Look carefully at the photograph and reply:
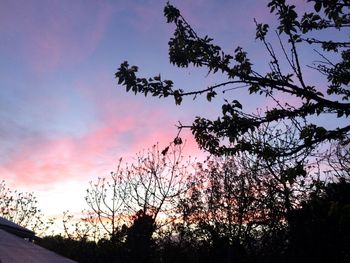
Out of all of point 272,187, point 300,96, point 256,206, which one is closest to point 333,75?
point 300,96

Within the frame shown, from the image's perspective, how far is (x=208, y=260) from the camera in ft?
66.7

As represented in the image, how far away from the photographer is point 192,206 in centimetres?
2292

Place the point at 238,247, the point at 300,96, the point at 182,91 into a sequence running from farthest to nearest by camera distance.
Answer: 1. the point at 238,247
2. the point at 182,91
3. the point at 300,96

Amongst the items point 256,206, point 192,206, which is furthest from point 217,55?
point 192,206

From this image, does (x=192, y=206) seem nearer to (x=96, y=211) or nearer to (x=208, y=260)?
(x=208, y=260)

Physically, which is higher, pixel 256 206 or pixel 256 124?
pixel 256 206

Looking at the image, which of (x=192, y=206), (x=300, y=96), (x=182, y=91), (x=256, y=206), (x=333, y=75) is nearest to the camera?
(x=300, y=96)

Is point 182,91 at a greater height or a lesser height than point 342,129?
greater

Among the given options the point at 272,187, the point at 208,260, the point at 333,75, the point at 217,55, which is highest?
the point at 272,187

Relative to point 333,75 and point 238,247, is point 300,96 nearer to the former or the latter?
point 333,75

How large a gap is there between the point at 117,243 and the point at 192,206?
5.32 meters

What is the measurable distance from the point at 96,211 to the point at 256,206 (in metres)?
10.3

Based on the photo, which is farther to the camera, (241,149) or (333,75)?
(333,75)

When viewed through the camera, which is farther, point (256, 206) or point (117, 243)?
point (117, 243)
